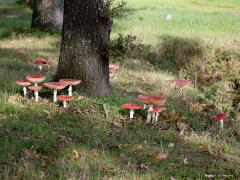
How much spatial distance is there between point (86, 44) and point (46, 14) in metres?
7.85

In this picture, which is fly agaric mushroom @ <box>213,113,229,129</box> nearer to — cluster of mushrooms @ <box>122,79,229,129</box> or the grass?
cluster of mushrooms @ <box>122,79,229,129</box>

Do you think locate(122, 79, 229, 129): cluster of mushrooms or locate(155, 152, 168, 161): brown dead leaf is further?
locate(122, 79, 229, 129): cluster of mushrooms

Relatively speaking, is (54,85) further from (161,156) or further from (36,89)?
(161,156)

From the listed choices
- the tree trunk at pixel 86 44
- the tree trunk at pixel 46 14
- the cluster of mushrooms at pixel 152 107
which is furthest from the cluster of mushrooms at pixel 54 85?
the tree trunk at pixel 46 14

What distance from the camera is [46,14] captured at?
15.7 metres

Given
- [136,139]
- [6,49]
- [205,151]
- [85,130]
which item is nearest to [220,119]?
[205,151]

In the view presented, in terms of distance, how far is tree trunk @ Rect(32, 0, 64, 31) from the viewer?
51.2 ft

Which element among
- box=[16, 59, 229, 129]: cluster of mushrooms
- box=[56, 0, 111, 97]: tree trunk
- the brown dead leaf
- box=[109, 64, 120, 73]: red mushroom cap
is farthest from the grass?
box=[56, 0, 111, 97]: tree trunk

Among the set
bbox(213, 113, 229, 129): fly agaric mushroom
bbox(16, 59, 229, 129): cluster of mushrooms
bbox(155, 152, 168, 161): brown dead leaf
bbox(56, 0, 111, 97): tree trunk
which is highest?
bbox(56, 0, 111, 97): tree trunk

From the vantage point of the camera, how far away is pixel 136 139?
6840 millimetres

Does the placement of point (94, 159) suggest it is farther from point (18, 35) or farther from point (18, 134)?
point (18, 35)

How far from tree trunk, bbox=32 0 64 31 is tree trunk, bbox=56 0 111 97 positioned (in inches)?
293

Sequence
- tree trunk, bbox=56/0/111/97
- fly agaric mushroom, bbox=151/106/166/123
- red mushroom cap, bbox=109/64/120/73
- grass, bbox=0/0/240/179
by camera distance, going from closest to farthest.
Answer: grass, bbox=0/0/240/179 < fly agaric mushroom, bbox=151/106/166/123 < tree trunk, bbox=56/0/111/97 < red mushroom cap, bbox=109/64/120/73

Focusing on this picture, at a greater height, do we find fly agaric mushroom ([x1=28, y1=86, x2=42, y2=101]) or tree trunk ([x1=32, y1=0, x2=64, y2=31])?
tree trunk ([x1=32, y1=0, x2=64, y2=31])
